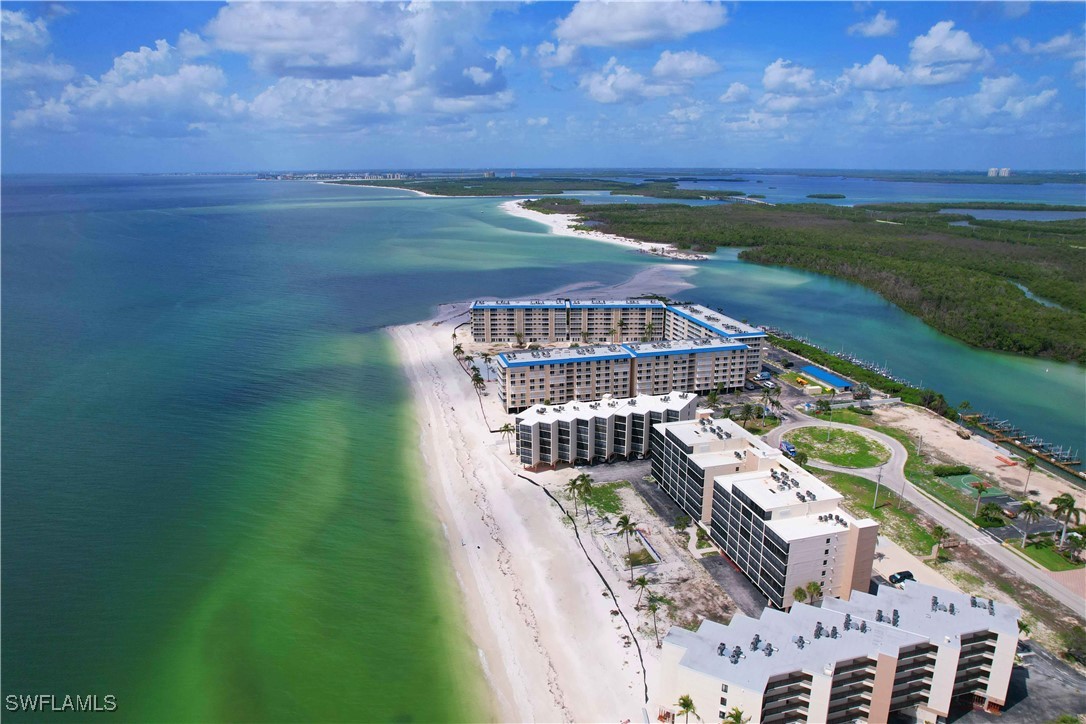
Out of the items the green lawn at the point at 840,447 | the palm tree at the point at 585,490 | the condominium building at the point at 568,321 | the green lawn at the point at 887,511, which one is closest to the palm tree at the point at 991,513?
the green lawn at the point at 887,511

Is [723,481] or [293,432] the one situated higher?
[723,481]

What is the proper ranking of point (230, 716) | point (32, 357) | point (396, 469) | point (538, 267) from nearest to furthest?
point (230, 716)
point (396, 469)
point (32, 357)
point (538, 267)

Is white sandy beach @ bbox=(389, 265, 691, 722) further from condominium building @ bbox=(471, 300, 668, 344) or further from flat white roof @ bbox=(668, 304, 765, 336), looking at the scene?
flat white roof @ bbox=(668, 304, 765, 336)

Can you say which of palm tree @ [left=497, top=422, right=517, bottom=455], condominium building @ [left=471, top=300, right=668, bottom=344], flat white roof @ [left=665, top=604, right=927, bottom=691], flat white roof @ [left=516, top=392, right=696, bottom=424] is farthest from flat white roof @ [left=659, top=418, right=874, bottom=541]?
condominium building @ [left=471, top=300, right=668, bottom=344]

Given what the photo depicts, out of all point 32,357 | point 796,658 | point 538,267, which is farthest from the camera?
point 538,267

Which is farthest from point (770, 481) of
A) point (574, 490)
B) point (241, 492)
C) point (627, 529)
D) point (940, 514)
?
point (241, 492)

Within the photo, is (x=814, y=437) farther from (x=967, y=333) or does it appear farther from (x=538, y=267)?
(x=538, y=267)

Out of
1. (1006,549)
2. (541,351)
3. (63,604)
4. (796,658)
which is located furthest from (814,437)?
(63,604)
